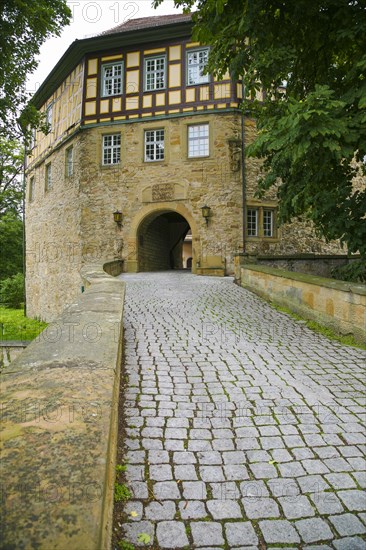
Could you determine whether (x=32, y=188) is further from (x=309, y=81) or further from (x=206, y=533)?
(x=206, y=533)

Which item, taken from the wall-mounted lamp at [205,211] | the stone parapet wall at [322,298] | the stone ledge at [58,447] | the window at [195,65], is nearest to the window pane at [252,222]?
the wall-mounted lamp at [205,211]

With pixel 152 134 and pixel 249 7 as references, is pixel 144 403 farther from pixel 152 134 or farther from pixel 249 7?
pixel 152 134

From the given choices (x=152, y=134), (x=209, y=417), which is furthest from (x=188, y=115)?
(x=209, y=417)

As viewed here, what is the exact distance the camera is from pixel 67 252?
17625 millimetres

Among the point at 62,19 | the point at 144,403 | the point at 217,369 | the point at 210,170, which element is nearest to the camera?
the point at 144,403

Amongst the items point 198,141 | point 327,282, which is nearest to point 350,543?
point 327,282

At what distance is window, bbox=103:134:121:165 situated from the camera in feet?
53.0

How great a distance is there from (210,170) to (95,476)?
47.7ft

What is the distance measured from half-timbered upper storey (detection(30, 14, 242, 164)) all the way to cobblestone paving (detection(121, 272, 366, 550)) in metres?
13.0

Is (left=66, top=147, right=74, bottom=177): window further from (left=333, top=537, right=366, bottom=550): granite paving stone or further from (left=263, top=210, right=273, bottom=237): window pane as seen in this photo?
(left=333, top=537, right=366, bottom=550): granite paving stone

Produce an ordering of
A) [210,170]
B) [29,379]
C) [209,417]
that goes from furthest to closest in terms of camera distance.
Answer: [210,170], [209,417], [29,379]

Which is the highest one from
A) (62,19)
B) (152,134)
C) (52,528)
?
(62,19)

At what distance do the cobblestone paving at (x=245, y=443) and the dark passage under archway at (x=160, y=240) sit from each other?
11.5m

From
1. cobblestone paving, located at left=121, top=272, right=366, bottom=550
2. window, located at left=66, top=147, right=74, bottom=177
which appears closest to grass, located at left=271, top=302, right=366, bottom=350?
cobblestone paving, located at left=121, top=272, right=366, bottom=550
